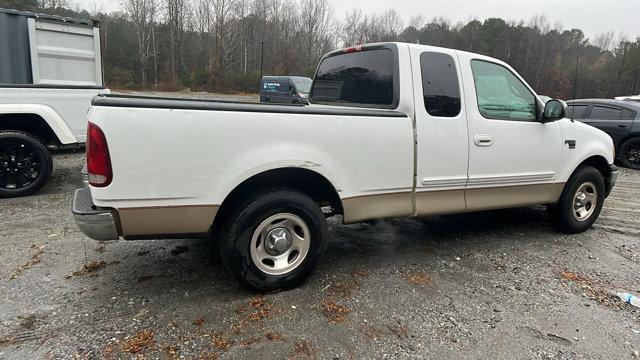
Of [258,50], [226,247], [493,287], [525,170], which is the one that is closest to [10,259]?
[226,247]

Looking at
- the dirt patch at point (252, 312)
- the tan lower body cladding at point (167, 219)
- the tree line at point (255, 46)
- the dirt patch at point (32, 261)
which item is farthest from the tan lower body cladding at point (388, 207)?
the tree line at point (255, 46)

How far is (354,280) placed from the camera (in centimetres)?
359

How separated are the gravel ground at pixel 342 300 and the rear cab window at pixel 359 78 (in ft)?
4.83

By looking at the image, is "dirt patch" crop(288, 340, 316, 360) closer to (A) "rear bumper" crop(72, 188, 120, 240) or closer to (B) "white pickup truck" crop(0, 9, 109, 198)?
(A) "rear bumper" crop(72, 188, 120, 240)

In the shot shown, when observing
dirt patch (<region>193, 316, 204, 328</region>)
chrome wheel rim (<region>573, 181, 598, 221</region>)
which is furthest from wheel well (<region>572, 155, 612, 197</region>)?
dirt patch (<region>193, 316, 204, 328</region>)

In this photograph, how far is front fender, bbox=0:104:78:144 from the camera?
18.5ft

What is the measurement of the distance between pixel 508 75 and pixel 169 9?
2018 inches

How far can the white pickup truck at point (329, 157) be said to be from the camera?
2.72 m

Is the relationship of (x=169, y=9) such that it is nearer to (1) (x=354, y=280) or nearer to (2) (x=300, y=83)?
(2) (x=300, y=83)

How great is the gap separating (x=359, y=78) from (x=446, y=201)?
1.42 meters

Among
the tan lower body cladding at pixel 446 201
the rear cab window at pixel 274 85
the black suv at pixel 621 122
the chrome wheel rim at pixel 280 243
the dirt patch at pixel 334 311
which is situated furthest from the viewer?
the rear cab window at pixel 274 85

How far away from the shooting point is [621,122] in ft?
34.2

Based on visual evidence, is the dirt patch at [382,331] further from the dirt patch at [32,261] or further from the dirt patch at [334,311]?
the dirt patch at [32,261]

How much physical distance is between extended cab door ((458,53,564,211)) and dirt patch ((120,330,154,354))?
115 inches
